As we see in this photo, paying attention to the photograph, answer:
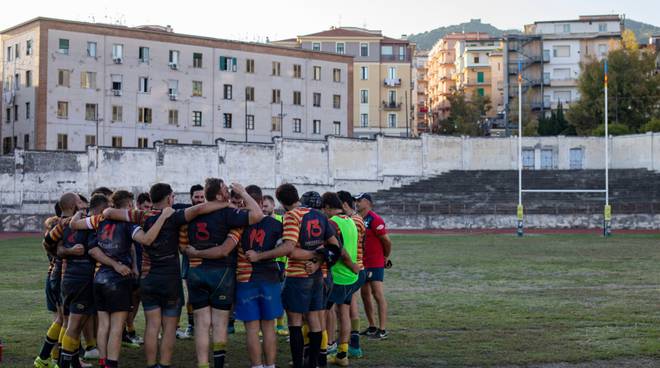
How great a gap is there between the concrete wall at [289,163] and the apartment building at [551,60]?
3633 cm

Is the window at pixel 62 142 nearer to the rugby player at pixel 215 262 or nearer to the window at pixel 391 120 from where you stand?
the window at pixel 391 120

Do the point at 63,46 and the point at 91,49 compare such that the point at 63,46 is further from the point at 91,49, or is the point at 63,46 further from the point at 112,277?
the point at 112,277

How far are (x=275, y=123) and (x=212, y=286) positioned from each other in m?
74.4

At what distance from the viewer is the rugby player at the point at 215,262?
10.3 m

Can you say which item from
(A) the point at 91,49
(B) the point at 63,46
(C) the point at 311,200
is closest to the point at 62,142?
(B) the point at 63,46

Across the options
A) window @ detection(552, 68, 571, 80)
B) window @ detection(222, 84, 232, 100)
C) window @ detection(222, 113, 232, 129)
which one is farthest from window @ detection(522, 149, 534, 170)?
window @ detection(552, 68, 571, 80)

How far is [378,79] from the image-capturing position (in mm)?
104375

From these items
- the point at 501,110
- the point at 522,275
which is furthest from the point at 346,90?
the point at 522,275

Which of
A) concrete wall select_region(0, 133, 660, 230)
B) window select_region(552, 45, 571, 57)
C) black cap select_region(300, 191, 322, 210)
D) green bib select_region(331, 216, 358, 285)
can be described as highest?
window select_region(552, 45, 571, 57)

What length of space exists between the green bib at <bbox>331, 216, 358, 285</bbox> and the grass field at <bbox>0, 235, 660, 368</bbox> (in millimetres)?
1147

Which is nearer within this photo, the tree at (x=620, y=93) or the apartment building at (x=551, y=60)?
the tree at (x=620, y=93)

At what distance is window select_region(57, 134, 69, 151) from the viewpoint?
2862 inches


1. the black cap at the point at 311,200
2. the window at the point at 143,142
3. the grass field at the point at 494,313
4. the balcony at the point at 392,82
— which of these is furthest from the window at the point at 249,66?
the black cap at the point at 311,200

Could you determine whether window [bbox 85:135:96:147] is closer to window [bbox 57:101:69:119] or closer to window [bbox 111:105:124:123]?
window [bbox 111:105:124:123]
